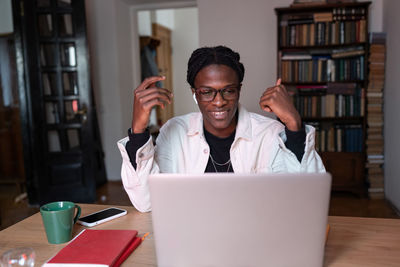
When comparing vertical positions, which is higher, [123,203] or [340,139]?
[340,139]

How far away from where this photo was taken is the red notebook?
873mm

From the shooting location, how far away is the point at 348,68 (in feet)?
12.0

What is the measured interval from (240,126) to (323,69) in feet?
8.46

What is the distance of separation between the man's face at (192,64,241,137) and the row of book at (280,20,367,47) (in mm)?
2512

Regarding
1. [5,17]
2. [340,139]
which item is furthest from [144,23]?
[340,139]

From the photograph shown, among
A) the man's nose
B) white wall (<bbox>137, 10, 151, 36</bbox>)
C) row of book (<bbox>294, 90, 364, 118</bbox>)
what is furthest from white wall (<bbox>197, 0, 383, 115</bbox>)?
the man's nose

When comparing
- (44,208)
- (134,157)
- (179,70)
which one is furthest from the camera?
(179,70)

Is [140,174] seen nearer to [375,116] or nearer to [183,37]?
[375,116]

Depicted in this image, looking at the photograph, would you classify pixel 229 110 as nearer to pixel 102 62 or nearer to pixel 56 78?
pixel 56 78

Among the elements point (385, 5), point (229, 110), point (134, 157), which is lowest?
point (134, 157)

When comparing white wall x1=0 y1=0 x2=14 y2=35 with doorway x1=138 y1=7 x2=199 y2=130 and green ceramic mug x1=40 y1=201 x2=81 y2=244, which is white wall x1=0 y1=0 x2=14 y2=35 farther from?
green ceramic mug x1=40 y1=201 x2=81 y2=244

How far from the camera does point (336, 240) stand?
102 centimetres

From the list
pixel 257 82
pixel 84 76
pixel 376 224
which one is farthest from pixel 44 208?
pixel 257 82

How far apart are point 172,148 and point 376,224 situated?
788 millimetres
